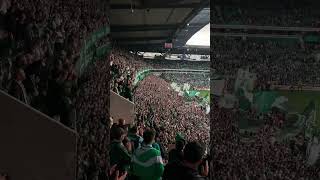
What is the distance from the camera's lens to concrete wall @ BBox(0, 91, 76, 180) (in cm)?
246

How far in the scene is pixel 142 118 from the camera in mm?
13594

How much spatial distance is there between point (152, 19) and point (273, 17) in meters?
8.76

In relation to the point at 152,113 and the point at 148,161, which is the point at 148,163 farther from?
the point at 152,113

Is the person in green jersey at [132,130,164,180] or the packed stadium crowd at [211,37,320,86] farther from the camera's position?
the packed stadium crowd at [211,37,320,86]

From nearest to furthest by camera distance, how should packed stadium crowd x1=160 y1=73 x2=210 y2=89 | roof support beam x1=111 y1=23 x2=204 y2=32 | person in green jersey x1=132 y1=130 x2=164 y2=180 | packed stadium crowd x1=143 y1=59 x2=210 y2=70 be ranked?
person in green jersey x1=132 y1=130 x2=164 y2=180
roof support beam x1=111 y1=23 x2=204 y2=32
packed stadium crowd x1=143 y1=59 x2=210 y2=70
packed stadium crowd x1=160 y1=73 x2=210 y2=89

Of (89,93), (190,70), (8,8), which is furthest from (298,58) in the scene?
(190,70)

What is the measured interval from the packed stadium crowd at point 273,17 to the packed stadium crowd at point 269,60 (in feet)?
0.65

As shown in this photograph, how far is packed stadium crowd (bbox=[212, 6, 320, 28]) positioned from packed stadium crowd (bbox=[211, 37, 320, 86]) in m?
0.20

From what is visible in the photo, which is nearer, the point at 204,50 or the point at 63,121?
the point at 63,121

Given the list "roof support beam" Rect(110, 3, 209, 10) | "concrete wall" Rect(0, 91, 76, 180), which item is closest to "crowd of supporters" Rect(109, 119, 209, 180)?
"concrete wall" Rect(0, 91, 76, 180)

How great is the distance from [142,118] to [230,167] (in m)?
8.11

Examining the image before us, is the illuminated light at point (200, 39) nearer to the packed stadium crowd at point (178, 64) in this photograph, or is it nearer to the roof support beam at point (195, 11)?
the packed stadium crowd at point (178, 64)

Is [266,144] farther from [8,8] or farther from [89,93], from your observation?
[8,8]

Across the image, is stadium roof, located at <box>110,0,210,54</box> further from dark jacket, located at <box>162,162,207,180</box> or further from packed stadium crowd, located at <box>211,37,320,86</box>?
dark jacket, located at <box>162,162,207,180</box>
